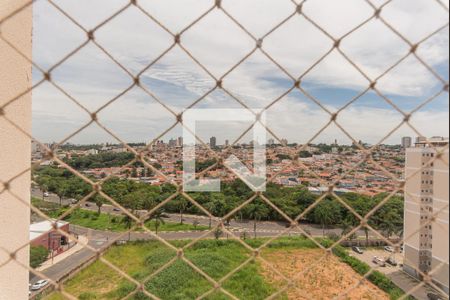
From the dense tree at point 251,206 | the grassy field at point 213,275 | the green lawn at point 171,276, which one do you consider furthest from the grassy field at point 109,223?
the green lawn at point 171,276

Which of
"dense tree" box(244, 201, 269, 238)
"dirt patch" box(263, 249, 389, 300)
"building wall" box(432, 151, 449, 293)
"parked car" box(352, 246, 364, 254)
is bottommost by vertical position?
"parked car" box(352, 246, 364, 254)

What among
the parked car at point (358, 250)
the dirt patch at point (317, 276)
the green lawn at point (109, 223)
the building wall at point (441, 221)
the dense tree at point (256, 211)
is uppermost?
the building wall at point (441, 221)

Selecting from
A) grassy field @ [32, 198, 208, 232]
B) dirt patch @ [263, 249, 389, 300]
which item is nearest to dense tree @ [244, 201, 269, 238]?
grassy field @ [32, 198, 208, 232]

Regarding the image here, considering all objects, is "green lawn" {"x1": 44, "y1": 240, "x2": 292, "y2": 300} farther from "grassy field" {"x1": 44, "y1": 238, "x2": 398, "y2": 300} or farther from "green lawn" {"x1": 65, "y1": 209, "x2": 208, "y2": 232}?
"green lawn" {"x1": 65, "y1": 209, "x2": 208, "y2": 232}

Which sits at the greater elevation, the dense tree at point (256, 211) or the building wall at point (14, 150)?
the building wall at point (14, 150)

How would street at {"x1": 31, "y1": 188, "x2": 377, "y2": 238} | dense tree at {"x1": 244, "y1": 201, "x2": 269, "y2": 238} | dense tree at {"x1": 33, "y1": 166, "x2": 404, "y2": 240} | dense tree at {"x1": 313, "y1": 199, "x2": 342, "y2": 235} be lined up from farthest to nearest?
dense tree at {"x1": 244, "y1": 201, "x2": 269, "y2": 238}, street at {"x1": 31, "y1": 188, "x2": 377, "y2": 238}, dense tree at {"x1": 313, "y1": 199, "x2": 342, "y2": 235}, dense tree at {"x1": 33, "y1": 166, "x2": 404, "y2": 240}

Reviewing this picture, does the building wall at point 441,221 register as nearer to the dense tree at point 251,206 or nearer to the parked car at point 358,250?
the dense tree at point 251,206

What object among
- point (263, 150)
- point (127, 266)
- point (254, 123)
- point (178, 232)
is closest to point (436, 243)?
point (254, 123)

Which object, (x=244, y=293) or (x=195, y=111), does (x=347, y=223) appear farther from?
(x=195, y=111)
